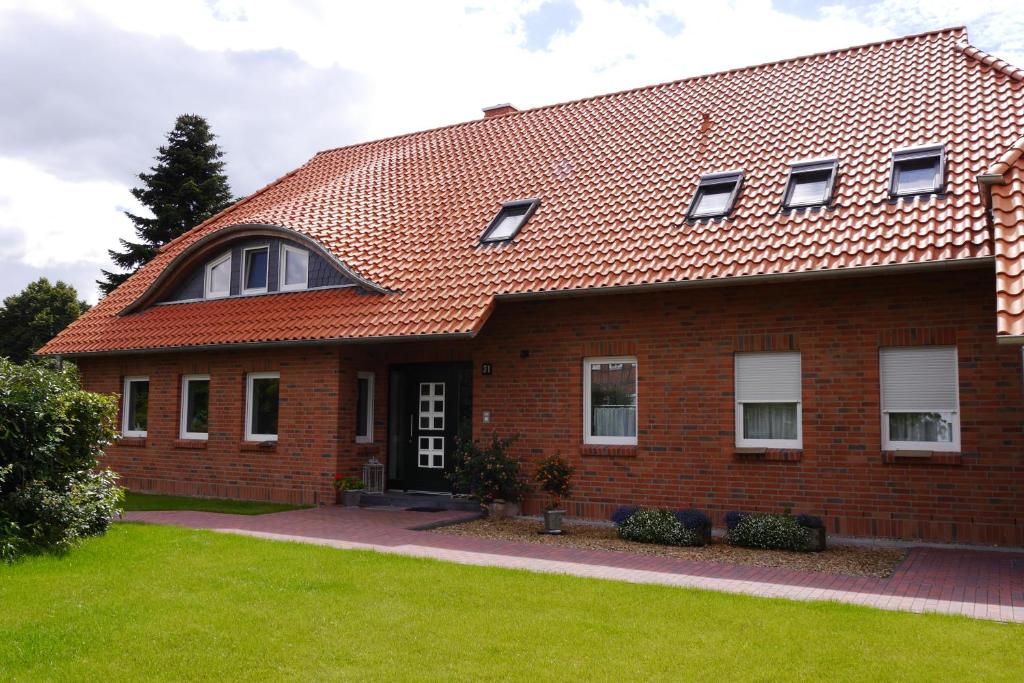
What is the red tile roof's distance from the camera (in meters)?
11.3

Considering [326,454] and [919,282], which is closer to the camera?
[919,282]

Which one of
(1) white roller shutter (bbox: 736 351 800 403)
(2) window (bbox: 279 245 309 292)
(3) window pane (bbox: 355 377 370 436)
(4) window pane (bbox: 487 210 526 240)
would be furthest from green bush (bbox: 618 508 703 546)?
(2) window (bbox: 279 245 309 292)

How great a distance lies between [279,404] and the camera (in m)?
15.0

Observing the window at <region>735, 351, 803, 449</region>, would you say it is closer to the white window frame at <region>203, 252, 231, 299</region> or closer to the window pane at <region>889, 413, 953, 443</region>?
the window pane at <region>889, 413, 953, 443</region>

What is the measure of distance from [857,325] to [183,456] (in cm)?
1219

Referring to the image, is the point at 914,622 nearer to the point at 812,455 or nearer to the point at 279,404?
the point at 812,455

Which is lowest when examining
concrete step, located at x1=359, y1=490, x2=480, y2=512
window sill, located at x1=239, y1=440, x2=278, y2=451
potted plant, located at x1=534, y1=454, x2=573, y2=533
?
concrete step, located at x1=359, y1=490, x2=480, y2=512

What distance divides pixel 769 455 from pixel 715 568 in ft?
8.87

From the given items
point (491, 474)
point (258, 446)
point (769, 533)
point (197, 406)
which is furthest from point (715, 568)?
point (197, 406)

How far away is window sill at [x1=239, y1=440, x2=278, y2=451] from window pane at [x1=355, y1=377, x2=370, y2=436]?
149 cm

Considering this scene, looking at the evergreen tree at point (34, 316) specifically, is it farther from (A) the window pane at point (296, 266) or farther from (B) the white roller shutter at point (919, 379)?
(B) the white roller shutter at point (919, 379)

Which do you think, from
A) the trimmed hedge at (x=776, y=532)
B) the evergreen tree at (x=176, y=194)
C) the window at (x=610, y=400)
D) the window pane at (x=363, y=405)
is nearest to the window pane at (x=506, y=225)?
the window at (x=610, y=400)

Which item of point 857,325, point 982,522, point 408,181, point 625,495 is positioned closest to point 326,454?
point 625,495

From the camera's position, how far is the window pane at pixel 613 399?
1268cm
